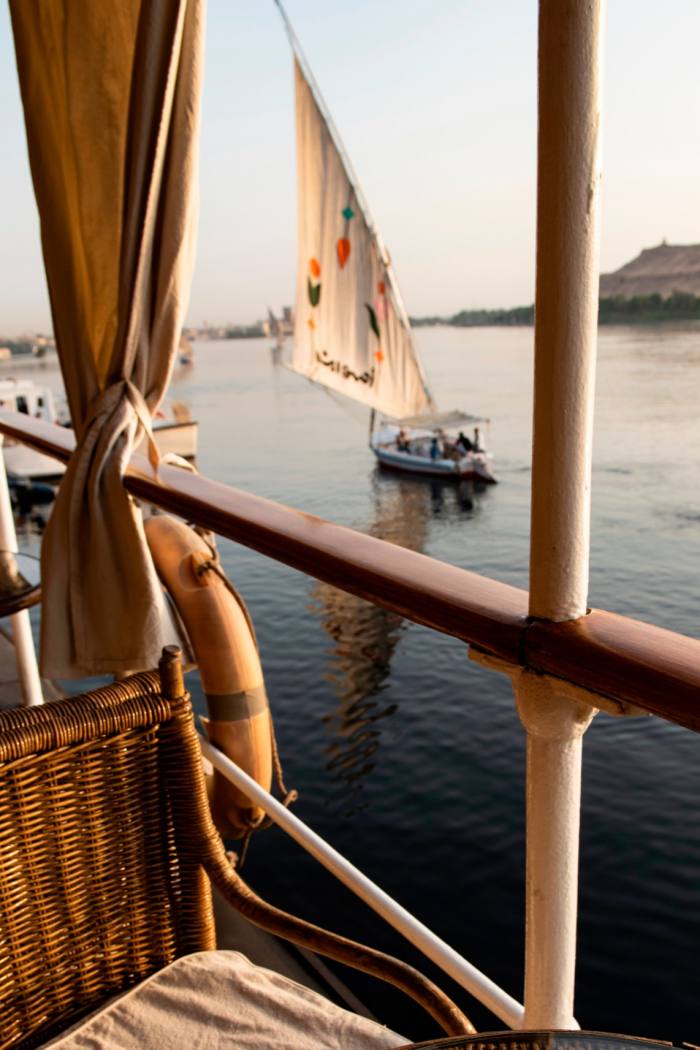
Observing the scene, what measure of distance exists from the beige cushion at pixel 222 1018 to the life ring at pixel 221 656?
1.05m

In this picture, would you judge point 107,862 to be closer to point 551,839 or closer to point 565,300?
point 551,839

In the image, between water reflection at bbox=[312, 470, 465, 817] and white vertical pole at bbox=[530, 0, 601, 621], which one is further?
water reflection at bbox=[312, 470, 465, 817]

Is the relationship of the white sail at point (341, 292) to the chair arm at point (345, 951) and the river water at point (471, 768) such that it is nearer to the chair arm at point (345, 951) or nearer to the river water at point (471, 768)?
the river water at point (471, 768)

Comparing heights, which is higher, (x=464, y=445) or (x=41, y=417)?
(x=41, y=417)

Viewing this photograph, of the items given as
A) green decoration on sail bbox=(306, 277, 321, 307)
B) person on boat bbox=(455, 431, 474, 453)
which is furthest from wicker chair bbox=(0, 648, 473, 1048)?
person on boat bbox=(455, 431, 474, 453)

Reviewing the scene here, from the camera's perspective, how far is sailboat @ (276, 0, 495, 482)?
13625 mm

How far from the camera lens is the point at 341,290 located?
1535cm

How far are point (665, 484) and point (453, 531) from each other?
22.7ft

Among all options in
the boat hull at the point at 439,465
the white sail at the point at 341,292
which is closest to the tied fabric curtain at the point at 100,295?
the white sail at the point at 341,292

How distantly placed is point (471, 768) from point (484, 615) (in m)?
8.90

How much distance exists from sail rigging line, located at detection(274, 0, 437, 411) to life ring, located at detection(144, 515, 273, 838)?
32.1ft

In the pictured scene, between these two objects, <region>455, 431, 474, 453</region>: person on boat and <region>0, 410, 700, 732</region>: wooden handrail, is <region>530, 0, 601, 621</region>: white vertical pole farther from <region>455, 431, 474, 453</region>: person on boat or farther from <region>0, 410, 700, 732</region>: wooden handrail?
<region>455, 431, 474, 453</region>: person on boat

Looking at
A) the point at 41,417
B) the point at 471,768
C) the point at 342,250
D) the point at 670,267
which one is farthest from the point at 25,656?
the point at 41,417

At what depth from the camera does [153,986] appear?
0.86 m
